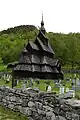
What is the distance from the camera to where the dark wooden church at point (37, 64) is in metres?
27.4

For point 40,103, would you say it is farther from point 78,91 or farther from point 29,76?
point 29,76

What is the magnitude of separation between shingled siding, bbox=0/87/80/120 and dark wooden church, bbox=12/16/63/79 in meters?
13.3

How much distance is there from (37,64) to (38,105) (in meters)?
17.6

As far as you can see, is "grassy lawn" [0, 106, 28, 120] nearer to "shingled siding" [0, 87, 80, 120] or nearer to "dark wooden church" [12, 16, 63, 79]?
"shingled siding" [0, 87, 80, 120]

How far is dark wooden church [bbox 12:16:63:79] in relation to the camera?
27391 mm

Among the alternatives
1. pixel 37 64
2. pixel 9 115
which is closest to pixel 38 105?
pixel 9 115

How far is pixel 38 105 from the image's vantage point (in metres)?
10.5

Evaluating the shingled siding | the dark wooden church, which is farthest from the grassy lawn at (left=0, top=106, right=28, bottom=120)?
the dark wooden church

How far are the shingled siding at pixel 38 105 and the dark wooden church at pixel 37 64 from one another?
13.3m

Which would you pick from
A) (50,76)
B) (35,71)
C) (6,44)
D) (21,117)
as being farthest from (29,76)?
(6,44)

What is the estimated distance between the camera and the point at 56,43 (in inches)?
2287

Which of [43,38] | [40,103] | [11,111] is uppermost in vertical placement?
[43,38]

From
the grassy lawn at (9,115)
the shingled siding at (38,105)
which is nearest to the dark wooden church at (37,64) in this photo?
the shingled siding at (38,105)

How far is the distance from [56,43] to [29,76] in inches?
1245
